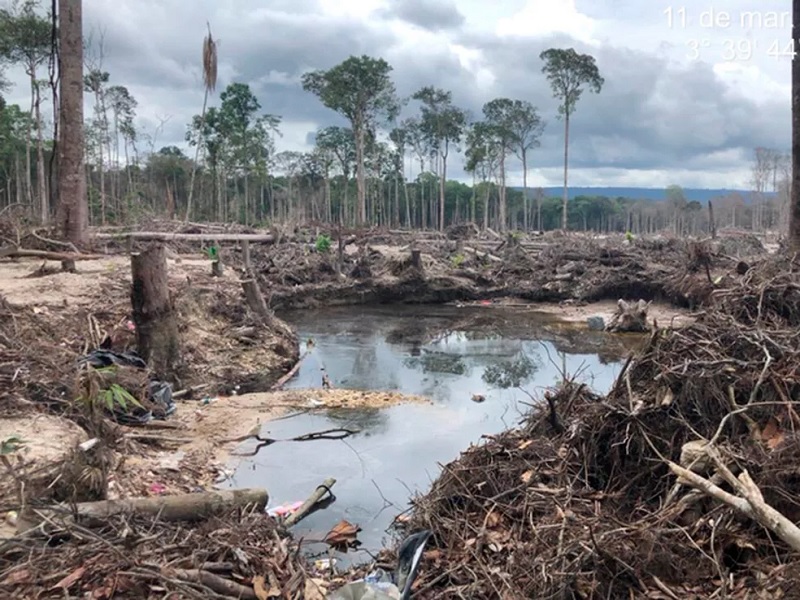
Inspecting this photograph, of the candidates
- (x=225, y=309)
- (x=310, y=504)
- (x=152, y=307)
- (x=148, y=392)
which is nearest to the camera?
(x=310, y=504)

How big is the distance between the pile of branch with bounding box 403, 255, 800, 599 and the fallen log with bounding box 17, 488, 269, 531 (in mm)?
1109

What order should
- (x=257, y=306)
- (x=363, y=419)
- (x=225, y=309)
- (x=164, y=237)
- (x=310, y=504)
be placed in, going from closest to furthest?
(x=310, y=504)
(x=363, y=419)
(x=225, y=309)
(x=257, y=306)
(x=164, y=237)

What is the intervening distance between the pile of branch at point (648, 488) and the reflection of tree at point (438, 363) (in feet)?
16.5

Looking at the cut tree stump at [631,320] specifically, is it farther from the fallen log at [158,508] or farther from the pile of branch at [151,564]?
the pile of branch at [151,564]

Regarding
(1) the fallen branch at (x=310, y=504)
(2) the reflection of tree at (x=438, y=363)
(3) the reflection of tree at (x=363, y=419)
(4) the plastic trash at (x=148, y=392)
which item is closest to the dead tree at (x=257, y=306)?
(2) the reflection of tree at (x=438, y=363)

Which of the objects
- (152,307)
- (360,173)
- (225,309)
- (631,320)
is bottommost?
(631,320)

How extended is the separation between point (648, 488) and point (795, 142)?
7360 millimetres

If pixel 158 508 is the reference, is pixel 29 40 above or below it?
above

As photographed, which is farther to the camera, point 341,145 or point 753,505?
point 341,145

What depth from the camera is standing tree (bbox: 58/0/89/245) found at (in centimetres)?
991

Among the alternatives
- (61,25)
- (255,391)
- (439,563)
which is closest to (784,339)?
(439,563)

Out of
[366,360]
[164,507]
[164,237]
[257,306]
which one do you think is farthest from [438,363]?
[164,237]

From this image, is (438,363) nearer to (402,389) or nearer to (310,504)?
(402,389)

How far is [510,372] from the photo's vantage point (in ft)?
32.9
